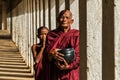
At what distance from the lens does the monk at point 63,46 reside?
17.4 feet

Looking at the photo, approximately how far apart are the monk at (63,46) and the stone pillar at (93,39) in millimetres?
731

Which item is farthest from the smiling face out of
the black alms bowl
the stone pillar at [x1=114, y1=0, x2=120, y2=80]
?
the stone pillar at [x1=114, y1=0, x2=120, y2=80]

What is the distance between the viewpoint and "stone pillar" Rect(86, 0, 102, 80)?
4.49 meters

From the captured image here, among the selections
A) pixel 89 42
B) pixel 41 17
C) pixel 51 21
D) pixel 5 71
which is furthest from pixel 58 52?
pixel 5 71

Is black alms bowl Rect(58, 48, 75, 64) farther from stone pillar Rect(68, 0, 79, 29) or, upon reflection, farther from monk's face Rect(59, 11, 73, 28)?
stone pillar Rect(68, 0, 79, 29)

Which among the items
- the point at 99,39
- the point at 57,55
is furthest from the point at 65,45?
the point at 99,39

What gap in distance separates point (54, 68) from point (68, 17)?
2.43 ft

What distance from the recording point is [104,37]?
400 centimetres

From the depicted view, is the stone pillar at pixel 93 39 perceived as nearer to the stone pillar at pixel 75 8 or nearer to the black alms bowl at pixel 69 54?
the black alms bowl at pixel 69 54

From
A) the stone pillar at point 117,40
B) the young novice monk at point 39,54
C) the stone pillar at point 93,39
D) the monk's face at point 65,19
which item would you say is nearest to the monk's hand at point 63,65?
the monk's face at point 65,19

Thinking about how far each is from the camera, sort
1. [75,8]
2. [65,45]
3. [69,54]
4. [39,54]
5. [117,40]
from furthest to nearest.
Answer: [39,54] → [75,8] → [65,45] → [69,54] → [117,40]

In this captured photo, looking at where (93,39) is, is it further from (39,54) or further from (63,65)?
(39,54)

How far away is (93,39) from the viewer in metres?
4.54

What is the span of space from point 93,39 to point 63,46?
94cm
